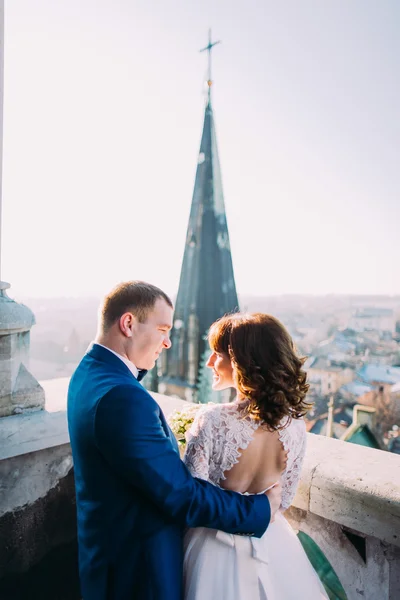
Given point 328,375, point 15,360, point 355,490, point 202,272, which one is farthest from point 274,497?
point 328,375

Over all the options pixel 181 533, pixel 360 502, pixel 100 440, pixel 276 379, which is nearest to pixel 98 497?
pixel 100 440

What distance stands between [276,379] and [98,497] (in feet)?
2.31

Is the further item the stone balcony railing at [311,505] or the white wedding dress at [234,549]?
the stone balcony railing at [311,505]

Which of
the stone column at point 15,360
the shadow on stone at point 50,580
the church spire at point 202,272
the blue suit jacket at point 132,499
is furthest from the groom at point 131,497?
the church spire at point 202,272

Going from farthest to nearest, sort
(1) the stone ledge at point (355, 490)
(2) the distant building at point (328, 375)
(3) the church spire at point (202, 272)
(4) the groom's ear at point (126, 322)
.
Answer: (2) the distant building at point (328, 375) → (3) the church spire at point (202, 272) → (1) the stone ledge at point (355, 490) → (4) the groom's ear at point (126, 322)

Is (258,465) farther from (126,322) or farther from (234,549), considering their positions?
(126,322)

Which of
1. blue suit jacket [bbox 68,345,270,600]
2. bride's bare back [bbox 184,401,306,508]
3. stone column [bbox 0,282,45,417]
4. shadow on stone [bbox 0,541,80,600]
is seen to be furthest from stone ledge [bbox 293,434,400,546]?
stone column [bbox 0,282,45,417]

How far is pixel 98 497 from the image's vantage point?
122 centimetres

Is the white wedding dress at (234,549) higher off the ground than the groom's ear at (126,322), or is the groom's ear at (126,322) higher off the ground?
the groom's ear at (126,322)

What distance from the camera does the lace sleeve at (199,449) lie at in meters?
1.32

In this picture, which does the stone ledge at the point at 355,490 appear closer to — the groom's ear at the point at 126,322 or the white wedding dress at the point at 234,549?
the white wedding dress at the point at 234,549

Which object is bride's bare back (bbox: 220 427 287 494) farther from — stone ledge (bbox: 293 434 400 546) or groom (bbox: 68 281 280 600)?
stone ledge (bbox: 293 434 400 546)

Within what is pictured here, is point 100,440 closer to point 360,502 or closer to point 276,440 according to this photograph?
point 276,440

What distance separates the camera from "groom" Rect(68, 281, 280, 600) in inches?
44.3
